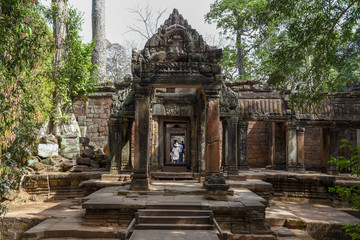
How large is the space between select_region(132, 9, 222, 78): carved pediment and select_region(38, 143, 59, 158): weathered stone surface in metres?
6.90

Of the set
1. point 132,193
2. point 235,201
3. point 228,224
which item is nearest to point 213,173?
point 235,201

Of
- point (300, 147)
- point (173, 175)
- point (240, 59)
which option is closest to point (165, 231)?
point (173, 175)

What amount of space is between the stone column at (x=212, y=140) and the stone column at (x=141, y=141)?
1460 mm

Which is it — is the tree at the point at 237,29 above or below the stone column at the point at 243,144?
above

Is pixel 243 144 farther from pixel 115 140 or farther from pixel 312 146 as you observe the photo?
pixel 312 146

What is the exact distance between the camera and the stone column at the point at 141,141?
6.69m

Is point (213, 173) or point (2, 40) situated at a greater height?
point (2, 40)

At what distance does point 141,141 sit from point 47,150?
670 cm

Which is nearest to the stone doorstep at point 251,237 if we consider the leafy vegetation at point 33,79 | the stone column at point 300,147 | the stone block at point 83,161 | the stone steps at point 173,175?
the stone steps at point 173,175

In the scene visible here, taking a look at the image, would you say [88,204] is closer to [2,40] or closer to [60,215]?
[60,215]

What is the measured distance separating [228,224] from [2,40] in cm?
519

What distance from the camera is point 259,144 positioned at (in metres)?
15.0

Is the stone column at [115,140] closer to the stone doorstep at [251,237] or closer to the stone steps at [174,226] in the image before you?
the stone steps at [174,226]

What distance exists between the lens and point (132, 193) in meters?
6.48
